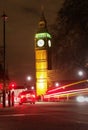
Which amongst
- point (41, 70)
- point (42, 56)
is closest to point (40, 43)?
point (42, 56)

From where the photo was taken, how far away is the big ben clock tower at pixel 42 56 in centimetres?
14450

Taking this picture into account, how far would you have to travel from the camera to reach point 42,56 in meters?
148

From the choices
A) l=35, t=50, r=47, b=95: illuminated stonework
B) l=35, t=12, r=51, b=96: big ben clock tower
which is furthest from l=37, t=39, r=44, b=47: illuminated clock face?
l=35, t=50, r=47, b=95: illuminated stonework

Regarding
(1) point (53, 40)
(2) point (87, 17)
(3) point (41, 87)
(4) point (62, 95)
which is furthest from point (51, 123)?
(3) point (41, 87)

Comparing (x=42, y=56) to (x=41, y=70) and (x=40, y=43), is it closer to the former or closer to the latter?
(x=40, y=43)

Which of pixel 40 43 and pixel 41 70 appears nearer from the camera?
pixel 40 43

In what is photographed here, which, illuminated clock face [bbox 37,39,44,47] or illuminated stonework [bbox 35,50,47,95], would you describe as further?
illuminated clock face [bbox 37,39,44,47]

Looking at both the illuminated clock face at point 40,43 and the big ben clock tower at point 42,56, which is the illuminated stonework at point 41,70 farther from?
the illuminated clock face at point 40,43

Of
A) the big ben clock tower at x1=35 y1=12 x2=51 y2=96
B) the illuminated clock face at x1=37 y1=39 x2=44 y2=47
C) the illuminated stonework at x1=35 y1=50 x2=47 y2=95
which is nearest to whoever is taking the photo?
the illuminated stonework at x1=35 y1=50 x2=47 y2=95

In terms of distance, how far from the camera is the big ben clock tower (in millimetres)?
144500

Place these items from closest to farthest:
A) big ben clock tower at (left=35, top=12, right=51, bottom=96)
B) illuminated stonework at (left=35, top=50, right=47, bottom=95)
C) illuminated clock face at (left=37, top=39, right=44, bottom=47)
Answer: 1. illuminated stonework at (left=35, top=50, right=47, bottom=95)
2. big ben clock tower at (left=35, top=12, right=51, bottom=96)
3. illuminated clock face at (left=37, top=39, right=44, bottom=47)

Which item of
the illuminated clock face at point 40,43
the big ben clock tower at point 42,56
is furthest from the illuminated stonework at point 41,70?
the illuminated clock face at point 40,43

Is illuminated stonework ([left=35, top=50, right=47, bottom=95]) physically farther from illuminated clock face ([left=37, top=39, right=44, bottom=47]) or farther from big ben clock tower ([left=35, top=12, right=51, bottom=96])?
illuminated clock face ([left=37, top=39, right=44, bottom=47])

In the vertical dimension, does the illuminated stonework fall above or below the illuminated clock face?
below
